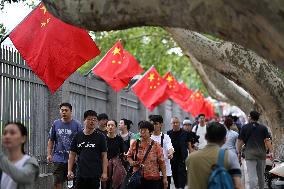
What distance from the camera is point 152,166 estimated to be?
10.9m

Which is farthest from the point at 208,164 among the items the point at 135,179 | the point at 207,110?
the point at 207,110

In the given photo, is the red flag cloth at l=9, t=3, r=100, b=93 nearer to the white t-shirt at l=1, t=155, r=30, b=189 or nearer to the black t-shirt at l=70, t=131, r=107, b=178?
the black t-shirt at l=70, t=131, r=107, b=178

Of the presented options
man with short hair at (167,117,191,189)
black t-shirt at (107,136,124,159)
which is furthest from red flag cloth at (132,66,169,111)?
black t-shirt at (107,136,124,159)

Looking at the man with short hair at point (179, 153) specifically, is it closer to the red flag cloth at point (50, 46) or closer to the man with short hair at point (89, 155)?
the red flag cloth at point (50, 46)

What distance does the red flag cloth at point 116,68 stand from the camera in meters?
16.7

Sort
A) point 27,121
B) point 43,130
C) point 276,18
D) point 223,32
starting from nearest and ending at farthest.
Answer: point 276,18, point 223,32, point 27,121, point 43,130

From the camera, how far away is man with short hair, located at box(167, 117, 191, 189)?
1530 centimetres

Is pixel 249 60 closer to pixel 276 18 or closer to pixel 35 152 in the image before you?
pixel 35 152

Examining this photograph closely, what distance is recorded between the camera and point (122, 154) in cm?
1255

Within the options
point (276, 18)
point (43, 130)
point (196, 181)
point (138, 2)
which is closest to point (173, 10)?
point (138, 2)

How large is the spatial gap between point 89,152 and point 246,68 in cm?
498

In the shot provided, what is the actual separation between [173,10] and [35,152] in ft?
23.8

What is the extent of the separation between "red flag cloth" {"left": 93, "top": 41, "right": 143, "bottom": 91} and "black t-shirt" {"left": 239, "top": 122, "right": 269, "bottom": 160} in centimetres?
371

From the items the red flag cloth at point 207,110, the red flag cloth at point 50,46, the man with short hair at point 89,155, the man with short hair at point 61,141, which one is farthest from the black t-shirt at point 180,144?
the red flag cloth at point 207,110
